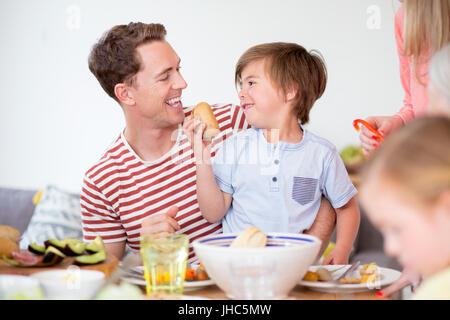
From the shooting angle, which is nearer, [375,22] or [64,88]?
[375,22]

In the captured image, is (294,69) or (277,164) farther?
(294,69)

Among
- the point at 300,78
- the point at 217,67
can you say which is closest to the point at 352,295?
the point at 300,78

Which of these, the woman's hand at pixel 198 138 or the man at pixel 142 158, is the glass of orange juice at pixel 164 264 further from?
the man at pixel 142 158

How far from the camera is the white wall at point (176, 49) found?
5.29 feet

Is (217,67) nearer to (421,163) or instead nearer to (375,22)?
(375,22)

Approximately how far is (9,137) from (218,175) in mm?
1301

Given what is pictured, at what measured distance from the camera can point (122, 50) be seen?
1.50 meters

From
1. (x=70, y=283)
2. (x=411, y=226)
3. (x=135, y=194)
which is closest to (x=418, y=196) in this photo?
(x=411, y=226)

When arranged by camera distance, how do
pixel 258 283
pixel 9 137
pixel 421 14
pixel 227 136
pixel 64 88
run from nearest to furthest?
pixel 258 283 < pixel 421 14 < pixel 227 136 < pixel 64 88 < pixel 9 137

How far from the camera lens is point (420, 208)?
1.94ft

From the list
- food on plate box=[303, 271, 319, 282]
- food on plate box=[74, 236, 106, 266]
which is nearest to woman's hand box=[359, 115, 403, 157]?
food on plate box=[303, 271, 319, 282]

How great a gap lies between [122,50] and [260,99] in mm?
420

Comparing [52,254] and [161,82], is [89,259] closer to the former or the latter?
[52,254]

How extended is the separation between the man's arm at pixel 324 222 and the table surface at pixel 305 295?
411 mm
